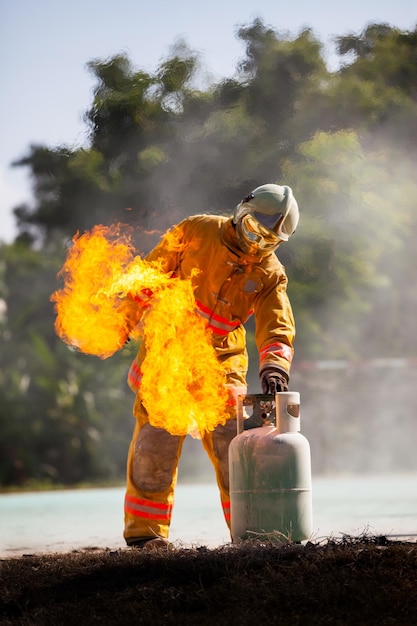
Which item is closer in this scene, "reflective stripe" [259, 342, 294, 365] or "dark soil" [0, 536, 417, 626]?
"dark soil" [0, 536, 417, 626]

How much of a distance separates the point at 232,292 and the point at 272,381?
0.63m

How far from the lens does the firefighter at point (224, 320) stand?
5.69 metres

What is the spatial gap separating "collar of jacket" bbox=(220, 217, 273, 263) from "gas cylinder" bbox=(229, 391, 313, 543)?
2.88 feet

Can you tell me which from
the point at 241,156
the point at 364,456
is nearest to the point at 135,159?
the point at 241,156

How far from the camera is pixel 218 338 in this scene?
19.1 feet

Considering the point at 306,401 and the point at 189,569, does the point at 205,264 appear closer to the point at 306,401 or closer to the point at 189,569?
the point at 189,569

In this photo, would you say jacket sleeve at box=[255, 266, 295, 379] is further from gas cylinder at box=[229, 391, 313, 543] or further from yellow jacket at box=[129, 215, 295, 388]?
gas cylinder at box=[229, 391, 313, 543]

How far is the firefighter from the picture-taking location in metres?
5.69

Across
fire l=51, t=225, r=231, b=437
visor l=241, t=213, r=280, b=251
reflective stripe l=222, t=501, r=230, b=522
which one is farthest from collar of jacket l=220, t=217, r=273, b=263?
reflective stripe l=222, t=501, r=230, b=522

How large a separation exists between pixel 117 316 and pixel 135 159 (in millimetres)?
8504

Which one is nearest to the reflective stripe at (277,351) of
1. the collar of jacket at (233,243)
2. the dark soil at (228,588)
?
the collar of jacket at (233,243)

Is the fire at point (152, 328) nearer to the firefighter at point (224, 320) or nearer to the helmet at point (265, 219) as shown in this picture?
the firefighter at point (224, 320)

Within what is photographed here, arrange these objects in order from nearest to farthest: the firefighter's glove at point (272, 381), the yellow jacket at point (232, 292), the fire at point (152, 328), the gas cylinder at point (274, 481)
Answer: the gas cylinder at point (274, 481)
the firefighter's glove at point (272, 381)
the fire at point (152, 328)
the yellow jacket at point (232, 292)

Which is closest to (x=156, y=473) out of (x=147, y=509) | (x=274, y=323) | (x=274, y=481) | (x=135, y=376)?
(x=147, y=509)
